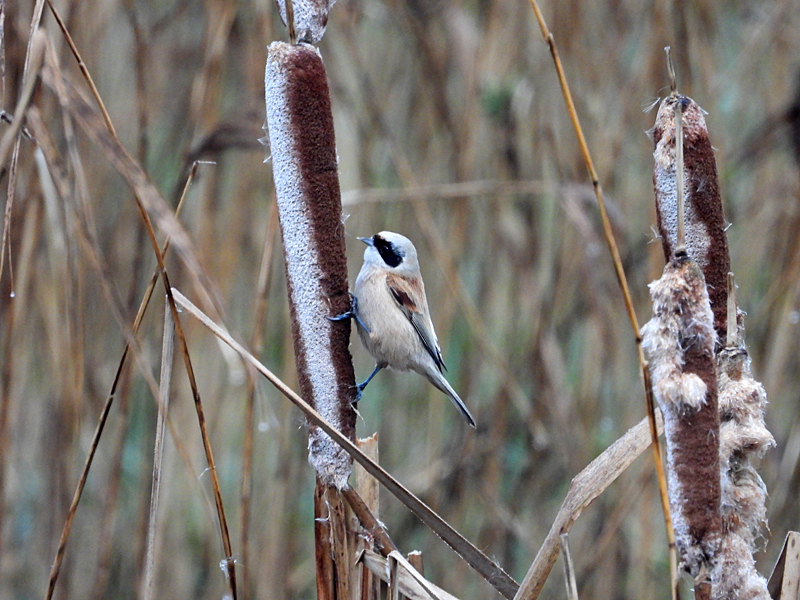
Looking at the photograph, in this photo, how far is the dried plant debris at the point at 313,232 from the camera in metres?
0.76

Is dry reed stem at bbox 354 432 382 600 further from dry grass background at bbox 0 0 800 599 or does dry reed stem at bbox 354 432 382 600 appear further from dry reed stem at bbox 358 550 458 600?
dry grass background at bbox 0 0 800 599

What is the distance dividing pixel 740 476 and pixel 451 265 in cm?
102

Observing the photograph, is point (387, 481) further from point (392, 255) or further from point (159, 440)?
point (392, 255)

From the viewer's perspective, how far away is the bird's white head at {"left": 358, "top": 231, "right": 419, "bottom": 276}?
158cm

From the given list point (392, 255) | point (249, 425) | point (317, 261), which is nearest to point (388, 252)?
point (392, 255)

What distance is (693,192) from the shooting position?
712 millimetres

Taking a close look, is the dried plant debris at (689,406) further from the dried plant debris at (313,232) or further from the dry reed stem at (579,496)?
the dried plant debris at (313,232)

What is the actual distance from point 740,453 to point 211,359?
1.48 m

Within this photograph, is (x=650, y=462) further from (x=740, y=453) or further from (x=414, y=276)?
(x=740, y=453)

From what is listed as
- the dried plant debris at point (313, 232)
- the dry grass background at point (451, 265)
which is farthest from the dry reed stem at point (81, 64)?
the dry grass background at point (451, 265)

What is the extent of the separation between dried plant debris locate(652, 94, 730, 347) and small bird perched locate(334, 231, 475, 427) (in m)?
0.80

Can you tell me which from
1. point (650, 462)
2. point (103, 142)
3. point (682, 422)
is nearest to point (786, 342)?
point (650, 462)

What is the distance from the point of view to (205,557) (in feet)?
6.45

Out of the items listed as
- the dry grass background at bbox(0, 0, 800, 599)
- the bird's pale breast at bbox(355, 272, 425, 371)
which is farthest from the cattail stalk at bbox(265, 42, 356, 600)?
the dry grass background at bbox(0, 0, 800, 599)
